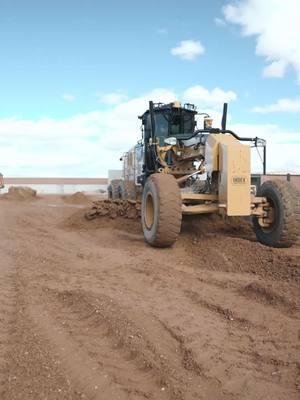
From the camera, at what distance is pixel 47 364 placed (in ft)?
12.3

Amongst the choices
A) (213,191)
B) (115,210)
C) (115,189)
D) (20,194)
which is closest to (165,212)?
(213,191)

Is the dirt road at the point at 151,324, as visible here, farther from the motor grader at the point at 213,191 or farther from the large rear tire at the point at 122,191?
the large rear tire at the point at 122,191

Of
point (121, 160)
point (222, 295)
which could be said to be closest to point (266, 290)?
point (222, 295)

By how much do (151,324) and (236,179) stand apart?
4.69m

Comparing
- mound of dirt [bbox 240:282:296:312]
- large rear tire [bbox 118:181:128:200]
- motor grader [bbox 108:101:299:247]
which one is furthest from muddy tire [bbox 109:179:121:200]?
mound of dirt [bbox 240:282:296:312]

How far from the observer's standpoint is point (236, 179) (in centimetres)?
873

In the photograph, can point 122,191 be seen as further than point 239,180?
Yes

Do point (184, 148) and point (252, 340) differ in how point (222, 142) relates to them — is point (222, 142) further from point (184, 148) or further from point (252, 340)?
point (252, 340)

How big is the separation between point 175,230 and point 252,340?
14.8ft

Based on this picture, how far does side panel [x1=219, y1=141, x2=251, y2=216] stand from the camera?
867 centimetres

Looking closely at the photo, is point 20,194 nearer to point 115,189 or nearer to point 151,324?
point 115,189

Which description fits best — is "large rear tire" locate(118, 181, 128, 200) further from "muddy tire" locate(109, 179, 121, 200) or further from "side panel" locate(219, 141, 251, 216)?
"side panel" locate(219, 141, 251, 216)

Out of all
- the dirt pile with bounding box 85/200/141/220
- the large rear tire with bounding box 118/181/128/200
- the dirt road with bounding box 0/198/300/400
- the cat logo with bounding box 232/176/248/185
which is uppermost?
the cat logo with bounding box 232/176/248/185

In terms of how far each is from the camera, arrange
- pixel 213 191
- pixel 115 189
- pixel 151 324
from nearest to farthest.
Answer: pixel 151 324
pixel 213 191
pixel 115 189
